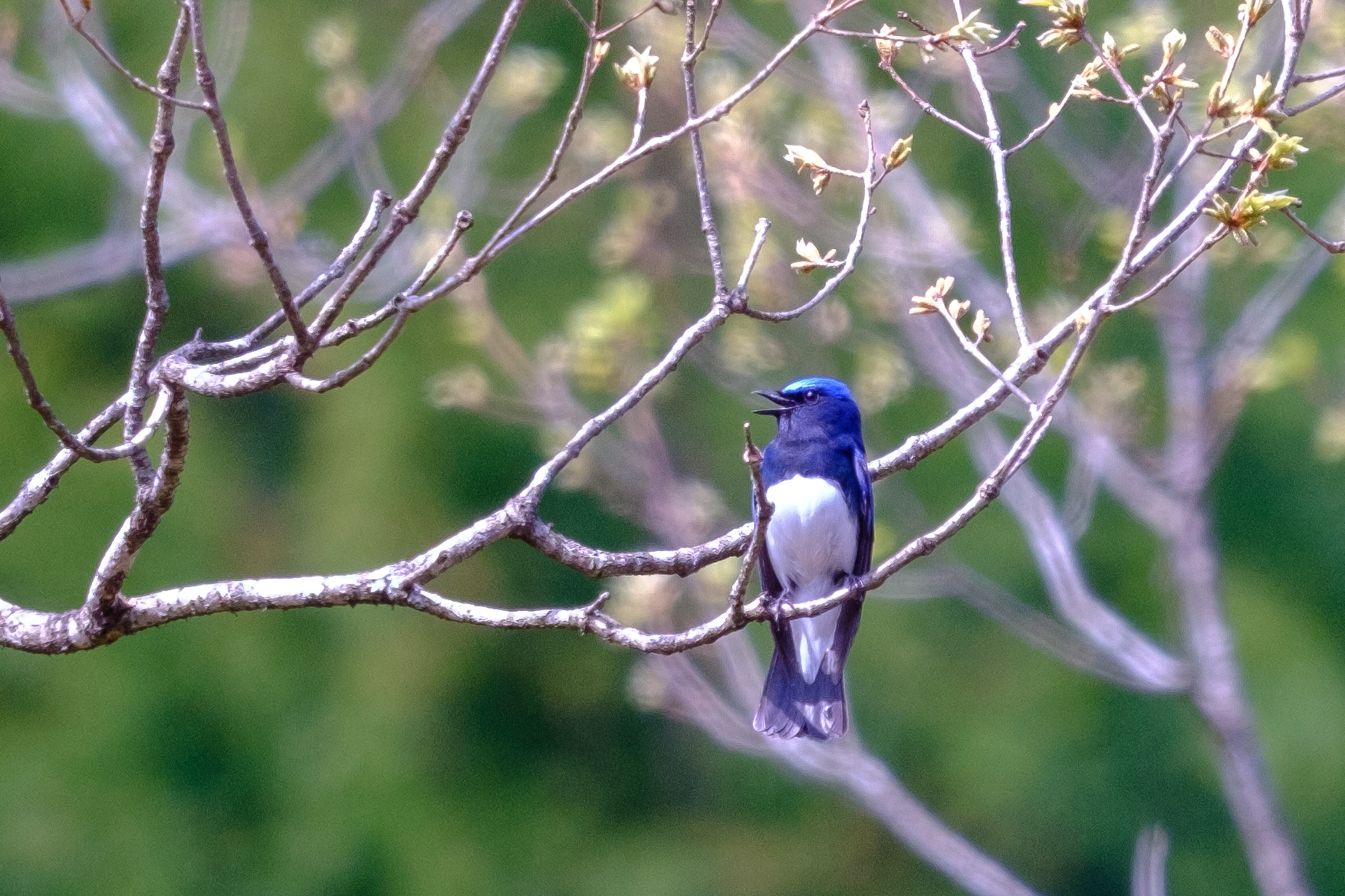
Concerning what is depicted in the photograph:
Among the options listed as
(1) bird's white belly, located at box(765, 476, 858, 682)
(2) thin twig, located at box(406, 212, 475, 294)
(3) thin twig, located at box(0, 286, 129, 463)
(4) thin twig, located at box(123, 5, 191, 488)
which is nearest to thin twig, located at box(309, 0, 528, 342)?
(2) thin twig, located at box(406, 212, 475, 294)

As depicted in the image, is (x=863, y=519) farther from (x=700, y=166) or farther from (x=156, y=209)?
(x=156, y=209)

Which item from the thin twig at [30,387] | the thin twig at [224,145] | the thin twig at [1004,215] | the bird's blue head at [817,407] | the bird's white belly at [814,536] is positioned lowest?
the thin twig at [30,387]

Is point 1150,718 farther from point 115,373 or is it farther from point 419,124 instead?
point 115,373

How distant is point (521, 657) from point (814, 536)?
3.27m

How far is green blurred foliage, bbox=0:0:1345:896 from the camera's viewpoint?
645 cm

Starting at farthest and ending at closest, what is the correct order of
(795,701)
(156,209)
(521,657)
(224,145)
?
(521,657), (795,701), (156,209), (224,145)

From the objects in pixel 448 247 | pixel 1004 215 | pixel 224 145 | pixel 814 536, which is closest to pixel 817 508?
pixel 814 536

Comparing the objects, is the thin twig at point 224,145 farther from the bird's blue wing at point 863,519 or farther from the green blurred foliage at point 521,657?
the green blurred foliage at point 521,657

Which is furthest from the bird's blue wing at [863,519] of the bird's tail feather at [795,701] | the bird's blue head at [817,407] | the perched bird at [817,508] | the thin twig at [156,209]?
the thin twig at [156,209]

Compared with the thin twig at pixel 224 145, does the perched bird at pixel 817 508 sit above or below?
above

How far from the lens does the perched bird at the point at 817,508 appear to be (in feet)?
12.4

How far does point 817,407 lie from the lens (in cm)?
399

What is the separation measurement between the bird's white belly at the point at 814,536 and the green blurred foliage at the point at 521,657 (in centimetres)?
230

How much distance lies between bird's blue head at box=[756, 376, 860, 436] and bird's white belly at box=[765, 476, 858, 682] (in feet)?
0.59
